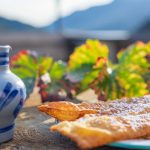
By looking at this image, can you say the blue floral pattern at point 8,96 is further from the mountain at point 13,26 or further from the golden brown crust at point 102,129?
the mountain at point 13,26

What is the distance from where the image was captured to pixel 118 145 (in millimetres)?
523

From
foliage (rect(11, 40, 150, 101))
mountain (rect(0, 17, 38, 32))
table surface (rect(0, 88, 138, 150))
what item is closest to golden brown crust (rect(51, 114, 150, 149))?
table surface (rect(0, 88, 138, 150))

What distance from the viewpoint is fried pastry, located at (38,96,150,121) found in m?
0.64

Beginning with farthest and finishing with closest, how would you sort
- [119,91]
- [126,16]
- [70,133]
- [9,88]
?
1. [126,16]
2. [119,91]
3. [9,88]
4. [70,133]

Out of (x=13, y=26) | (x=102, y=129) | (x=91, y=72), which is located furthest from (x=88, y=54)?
(x=13, y=26)

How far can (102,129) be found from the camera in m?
A: 0.53

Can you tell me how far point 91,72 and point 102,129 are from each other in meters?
0.49

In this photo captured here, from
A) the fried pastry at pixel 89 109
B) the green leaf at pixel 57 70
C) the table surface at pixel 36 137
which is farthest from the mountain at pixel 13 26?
the fried pastry at pixel 89 109

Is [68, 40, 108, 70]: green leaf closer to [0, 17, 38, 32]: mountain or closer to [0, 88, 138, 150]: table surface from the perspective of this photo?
[0, 88, 138, 150]: table surface

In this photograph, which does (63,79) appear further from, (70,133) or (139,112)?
(70,133)

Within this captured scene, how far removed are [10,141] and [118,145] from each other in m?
0.22

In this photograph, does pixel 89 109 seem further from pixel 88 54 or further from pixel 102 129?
pixel 88 54

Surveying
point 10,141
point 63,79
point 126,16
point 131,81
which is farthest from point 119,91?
point 126,16

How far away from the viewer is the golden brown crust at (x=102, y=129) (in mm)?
492
